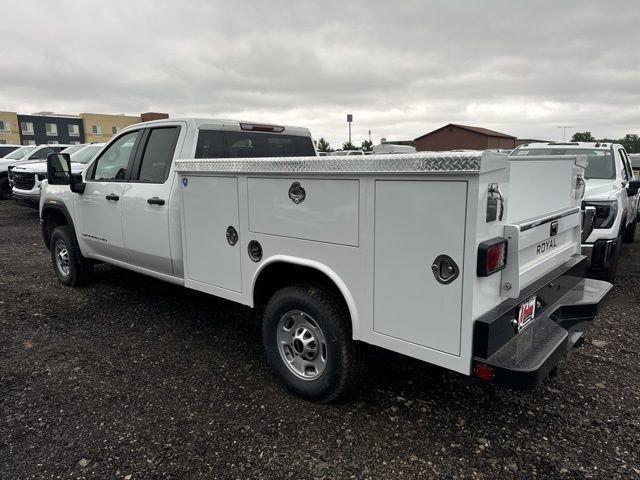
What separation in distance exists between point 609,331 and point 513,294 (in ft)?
9.01

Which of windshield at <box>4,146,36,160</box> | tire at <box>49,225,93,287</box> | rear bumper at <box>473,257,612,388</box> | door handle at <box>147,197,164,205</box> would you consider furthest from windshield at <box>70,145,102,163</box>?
rear bumper at <box>473,257,612,388</box>

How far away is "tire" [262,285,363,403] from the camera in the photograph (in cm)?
300

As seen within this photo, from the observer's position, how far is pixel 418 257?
8.29ft

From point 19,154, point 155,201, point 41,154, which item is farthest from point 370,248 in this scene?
point 19,154

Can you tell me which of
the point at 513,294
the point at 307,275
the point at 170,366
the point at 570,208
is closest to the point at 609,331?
the point at 570,208

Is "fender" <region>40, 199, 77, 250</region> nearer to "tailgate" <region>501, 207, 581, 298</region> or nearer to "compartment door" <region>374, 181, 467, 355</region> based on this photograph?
"compartment door" <region>374, 181, 467, 355</region>

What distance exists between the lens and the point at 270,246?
3.29m

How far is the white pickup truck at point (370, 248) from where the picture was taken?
2387 millimetres

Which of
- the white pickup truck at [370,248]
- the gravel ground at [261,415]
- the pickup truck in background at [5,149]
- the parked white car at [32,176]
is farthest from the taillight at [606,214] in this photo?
the pickup truck in background at [5,149]

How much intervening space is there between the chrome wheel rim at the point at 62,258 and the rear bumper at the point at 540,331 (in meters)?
5.31

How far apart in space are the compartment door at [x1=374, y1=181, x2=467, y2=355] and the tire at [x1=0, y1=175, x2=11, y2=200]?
18.1m

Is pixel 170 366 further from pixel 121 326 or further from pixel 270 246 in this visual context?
pixel 270 246

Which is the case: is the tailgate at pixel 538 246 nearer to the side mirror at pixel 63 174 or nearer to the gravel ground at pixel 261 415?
the gravel ground at pixel 261 415

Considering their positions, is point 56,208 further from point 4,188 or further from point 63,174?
point 4,188
